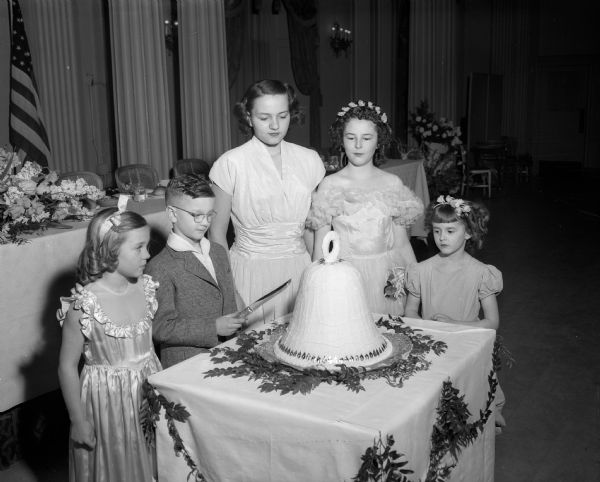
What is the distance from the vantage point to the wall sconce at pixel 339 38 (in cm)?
1299

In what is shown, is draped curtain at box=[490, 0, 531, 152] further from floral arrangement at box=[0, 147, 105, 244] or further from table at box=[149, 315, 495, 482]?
table at box=[149, 315, 495, 482]

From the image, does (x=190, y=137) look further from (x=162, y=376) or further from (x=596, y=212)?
(x=162, y=376)

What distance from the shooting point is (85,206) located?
4539 mm

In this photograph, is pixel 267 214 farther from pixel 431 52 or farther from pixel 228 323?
pixel 431 52

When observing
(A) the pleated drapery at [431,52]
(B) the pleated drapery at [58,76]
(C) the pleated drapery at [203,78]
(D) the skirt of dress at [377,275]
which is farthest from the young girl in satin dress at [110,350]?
(A) the pleated drapery at [431,52]

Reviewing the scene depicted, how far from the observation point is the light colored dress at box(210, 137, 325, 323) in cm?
323

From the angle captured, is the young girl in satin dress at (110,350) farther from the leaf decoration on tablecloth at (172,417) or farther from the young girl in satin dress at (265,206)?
the young girl in satin dress at (265,206)

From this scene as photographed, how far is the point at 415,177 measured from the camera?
26.6 ft

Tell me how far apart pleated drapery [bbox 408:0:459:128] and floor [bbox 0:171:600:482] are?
182 inches

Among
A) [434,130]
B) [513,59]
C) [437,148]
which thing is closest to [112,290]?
[437,148]

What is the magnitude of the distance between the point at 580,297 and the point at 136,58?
5.05 meters

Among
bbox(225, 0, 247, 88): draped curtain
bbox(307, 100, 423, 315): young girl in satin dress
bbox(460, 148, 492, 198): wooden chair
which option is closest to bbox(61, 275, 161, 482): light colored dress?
bbox(307, 100, 423, 315): young girl in satin dress

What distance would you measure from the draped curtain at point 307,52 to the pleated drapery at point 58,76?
16.2 ft

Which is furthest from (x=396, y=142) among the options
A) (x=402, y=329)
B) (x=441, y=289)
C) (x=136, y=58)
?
(x=402, y=329)
